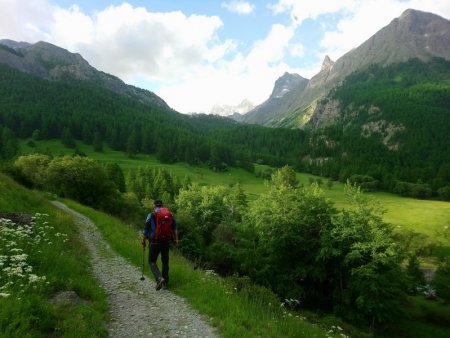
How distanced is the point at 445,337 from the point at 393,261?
16.4 meters

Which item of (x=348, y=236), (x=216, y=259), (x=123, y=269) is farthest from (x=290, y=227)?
(x=123, y=269)

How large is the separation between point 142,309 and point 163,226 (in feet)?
11.4

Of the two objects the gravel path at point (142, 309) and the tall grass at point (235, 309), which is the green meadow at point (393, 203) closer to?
the tall grass at point (235, 309)

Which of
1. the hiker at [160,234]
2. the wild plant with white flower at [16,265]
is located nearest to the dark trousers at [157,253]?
the hiker at [160,234]

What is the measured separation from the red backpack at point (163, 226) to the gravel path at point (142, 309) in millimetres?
2348

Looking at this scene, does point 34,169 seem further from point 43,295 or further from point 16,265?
point 43,295

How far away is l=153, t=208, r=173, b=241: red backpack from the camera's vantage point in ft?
48.8

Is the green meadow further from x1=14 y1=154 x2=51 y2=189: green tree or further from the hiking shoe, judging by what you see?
the hiking shoe

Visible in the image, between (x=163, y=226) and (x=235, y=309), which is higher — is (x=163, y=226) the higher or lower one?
the higher one

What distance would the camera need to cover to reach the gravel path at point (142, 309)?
11.0 m

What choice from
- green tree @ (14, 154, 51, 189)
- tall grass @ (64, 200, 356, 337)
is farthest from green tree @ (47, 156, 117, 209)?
tall grass @ (64, 200, 356, 337)

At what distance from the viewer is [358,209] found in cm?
4750

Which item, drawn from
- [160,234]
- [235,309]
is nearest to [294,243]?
[160,234]

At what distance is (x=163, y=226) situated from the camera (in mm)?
14922
